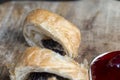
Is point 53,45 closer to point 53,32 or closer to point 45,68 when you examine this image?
point 53,32

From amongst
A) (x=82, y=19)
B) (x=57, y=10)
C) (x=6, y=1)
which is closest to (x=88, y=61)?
(x=82, y=19)

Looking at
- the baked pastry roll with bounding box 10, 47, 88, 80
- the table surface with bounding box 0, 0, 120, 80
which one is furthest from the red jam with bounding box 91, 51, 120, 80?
the table surface with bounding box 0, 0, 120, 80

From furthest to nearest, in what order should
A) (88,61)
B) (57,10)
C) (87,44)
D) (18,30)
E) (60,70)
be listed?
1. (57,10)
2. (18,30)
3. (87,44)
4. (88,61)
5. (60,70)

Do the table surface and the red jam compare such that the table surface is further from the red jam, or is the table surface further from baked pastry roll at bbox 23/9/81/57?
the red jam

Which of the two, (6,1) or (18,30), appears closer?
(18,30)

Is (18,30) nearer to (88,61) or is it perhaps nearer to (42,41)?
(42,41)

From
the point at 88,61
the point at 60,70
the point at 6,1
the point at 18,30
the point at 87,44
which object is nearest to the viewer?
the point at 60,70

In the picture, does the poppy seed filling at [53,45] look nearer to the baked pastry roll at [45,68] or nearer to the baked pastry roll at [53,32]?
the baked pastry roll at [53,32]
